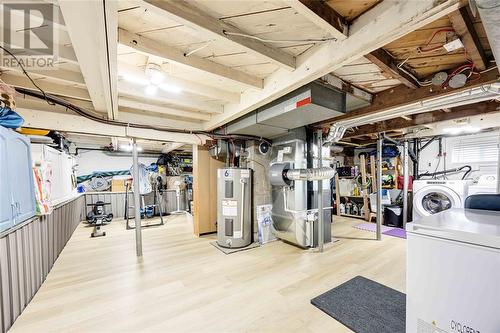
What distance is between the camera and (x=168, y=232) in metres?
4.55

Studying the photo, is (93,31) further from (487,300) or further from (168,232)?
(168,232)

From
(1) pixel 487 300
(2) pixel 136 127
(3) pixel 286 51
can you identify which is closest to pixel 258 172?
(2) pixel 136 127

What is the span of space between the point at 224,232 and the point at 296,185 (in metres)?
1.48

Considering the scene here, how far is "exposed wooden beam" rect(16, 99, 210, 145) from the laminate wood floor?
1874 mm

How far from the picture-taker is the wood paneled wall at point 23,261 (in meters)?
1.64

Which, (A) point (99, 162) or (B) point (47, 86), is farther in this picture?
(A) point (99, 162)

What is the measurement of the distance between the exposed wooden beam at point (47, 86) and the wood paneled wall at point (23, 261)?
54.2 inches

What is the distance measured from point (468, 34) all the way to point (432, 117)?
2.38 m

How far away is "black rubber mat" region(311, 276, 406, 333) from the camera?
67.6 inches

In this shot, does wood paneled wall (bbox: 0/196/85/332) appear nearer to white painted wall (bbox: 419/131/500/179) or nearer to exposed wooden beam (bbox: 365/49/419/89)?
exposed wooden beam (bbox: 365/49/419/89)

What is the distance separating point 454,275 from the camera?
116 cm

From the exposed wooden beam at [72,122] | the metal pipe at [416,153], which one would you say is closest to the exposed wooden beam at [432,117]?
the metal pipe at [416,153]

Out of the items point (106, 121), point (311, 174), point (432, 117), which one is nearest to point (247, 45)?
point (311, 174)

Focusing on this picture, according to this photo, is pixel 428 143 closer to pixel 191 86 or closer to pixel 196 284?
pixel 191 86
